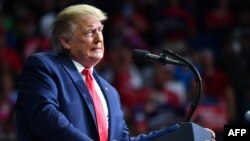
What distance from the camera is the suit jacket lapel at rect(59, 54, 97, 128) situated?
361cm

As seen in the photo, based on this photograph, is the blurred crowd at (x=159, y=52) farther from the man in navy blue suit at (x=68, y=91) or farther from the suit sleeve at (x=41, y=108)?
the suit sleeve at (x=41, y=108)

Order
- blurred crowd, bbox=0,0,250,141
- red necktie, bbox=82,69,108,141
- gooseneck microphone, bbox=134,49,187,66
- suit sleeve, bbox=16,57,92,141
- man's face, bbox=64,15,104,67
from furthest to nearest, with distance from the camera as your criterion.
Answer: blurred crowd, bbox=0,0,250,141 < man's face, bbox=64,15,104,67 < red necktie, bbox=82,69,108,141 < gooseneck microphone, bbox=134,49,187,66 < suit sleeve, bbox=16,57,92,141

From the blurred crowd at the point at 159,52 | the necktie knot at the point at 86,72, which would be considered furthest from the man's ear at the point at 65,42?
the blurred crowd at the point at 159,52

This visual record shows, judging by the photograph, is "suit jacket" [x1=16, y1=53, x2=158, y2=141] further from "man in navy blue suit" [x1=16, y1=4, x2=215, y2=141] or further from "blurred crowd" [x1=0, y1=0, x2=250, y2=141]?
"blurred crowd" [x1=0, y1=0, x2=250, y2=141]

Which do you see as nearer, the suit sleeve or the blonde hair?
the suit sleeve

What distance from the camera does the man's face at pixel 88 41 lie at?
147 inches

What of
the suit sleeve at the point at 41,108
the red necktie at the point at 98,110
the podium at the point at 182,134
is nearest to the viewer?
the podium at the point at 182,134

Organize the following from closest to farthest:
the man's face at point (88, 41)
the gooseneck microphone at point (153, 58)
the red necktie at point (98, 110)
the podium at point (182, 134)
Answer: the podium at point (182, 134) → the gooseneck microphone at point (153, 58) → the red necktie at point (98, 110) → the man's face at point (88, 41)

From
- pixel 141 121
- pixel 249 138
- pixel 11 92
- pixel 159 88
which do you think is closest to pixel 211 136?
pixel 249 138

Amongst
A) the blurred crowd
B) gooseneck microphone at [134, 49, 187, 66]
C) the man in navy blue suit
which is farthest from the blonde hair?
the blurred crowd

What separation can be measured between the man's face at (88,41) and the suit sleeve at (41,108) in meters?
0.22

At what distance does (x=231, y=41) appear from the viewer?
8367mm

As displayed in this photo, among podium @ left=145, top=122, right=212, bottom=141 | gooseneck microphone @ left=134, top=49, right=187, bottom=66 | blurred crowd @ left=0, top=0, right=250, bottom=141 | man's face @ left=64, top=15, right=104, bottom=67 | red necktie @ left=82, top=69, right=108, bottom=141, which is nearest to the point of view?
podium @ left=145, top=122, right=212, bottom=141

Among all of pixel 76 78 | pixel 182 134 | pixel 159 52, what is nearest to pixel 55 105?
pixel 76 78
